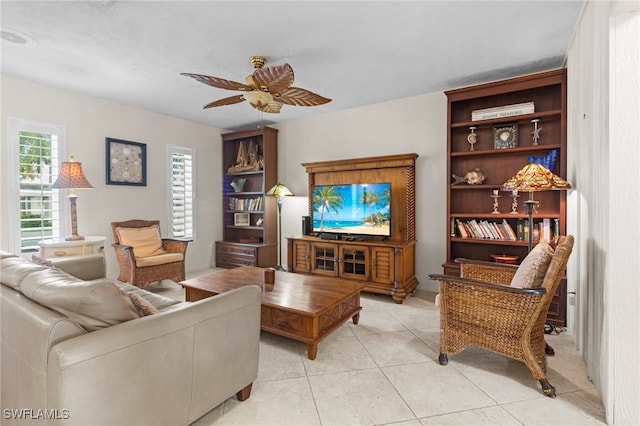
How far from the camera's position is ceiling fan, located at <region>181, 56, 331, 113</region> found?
7.51 feet

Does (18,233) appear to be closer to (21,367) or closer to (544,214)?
(21,367)

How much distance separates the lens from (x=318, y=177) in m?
4.74

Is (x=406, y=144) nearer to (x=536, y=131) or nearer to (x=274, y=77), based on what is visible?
(x=536, y=131)

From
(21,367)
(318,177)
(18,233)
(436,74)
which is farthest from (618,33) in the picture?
(18,233)

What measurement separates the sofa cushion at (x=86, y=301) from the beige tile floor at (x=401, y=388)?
804 mm

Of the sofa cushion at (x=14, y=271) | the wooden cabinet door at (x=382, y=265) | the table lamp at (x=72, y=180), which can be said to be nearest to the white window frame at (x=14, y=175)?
the table lamp at (x=72, y=180)

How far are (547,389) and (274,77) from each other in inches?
106

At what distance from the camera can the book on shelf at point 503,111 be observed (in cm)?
320

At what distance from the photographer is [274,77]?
2330 millimetres

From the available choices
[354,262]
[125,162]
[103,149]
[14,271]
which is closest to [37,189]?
[103,149]

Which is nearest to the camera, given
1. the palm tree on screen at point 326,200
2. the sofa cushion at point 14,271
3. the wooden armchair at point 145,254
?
the sofa cushion at point 14,271

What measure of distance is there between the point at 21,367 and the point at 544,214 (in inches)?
157

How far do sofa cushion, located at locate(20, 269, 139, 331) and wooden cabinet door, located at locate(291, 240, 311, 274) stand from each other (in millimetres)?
2991

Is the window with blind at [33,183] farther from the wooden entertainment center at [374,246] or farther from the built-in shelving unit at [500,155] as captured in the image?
the built-in shelving unit at [500,155]
